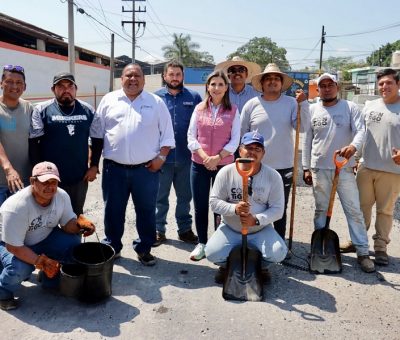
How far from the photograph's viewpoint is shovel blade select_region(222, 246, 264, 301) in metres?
3.40

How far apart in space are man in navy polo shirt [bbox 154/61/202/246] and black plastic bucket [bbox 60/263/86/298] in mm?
1329

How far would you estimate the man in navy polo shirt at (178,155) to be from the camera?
4500 millimetres

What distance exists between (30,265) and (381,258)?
343cm

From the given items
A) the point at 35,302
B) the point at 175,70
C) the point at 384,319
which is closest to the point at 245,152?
the point at 175,70

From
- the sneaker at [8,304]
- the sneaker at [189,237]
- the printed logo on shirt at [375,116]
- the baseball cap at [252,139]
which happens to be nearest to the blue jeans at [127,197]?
the sneaker at [189,237]

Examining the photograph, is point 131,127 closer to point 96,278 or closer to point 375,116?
point 96,278

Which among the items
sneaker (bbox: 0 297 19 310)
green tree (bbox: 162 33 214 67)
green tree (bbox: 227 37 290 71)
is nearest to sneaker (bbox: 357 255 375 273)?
sneaker (bbox: 0 297 19 310)

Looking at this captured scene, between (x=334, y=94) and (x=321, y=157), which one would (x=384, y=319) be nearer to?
(x=321, y=157)

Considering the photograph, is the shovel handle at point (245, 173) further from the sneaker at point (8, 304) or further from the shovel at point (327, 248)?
the sneaker at point (8, 304)

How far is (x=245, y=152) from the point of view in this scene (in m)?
3.53

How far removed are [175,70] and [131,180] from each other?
4.65 feet

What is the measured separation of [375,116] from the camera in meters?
4.06

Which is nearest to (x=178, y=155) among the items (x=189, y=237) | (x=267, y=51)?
(x=189, y=237)

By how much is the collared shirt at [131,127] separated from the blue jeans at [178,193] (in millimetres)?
758
